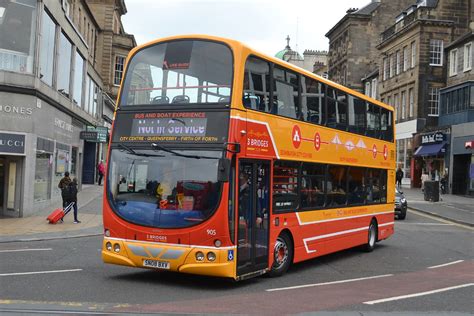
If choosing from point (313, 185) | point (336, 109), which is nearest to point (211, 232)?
point (313, 185)

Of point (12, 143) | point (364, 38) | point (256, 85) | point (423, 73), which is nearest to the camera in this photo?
point (256, 85)

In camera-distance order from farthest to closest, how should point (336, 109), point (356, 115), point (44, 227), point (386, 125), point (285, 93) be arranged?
point (44, 227)
point (386, 125)
point (356, 115)
point (336, 109)
point (285, 93)

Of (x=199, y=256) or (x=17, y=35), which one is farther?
(x=17, y=35)

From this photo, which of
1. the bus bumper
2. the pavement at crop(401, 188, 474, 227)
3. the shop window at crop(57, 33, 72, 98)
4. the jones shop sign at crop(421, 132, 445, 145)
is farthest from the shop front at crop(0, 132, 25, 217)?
the jones shop sign at crop(421, 132, 445, 145)

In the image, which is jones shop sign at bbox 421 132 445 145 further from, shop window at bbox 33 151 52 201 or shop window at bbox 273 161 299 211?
shop window at bbox 273 161 299 211

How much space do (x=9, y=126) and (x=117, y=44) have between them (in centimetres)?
3643

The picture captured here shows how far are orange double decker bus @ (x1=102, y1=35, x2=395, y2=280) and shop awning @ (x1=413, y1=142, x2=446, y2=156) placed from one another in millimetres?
32231

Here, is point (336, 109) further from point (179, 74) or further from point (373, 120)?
point (179, 74)

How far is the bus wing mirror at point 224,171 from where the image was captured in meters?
8.41

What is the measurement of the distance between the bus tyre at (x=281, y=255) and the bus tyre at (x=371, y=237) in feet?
15.6

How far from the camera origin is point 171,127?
29.4 feet

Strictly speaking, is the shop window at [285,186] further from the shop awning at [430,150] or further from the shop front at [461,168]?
the shop awning at [430,150]

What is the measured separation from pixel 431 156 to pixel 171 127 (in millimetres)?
37582

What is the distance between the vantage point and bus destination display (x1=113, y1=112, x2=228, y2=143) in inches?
342
